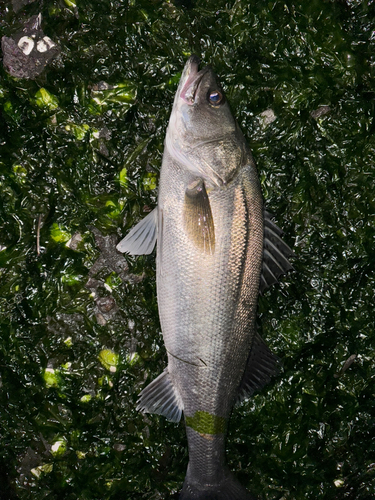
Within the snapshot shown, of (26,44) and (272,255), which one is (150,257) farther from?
(26,44)

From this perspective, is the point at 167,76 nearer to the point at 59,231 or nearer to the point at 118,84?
the point at 118,84

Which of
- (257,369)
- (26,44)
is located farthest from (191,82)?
(257,369)

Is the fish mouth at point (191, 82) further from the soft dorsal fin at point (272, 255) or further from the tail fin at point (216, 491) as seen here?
the tail fin at point (216, 491)

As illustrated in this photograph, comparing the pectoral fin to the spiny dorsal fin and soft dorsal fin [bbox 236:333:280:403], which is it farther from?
the spiny dorsal fin

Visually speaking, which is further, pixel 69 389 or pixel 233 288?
pixel 69 389

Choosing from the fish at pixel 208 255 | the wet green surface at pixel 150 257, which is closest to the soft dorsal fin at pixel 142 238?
the fish at pixel 208 255

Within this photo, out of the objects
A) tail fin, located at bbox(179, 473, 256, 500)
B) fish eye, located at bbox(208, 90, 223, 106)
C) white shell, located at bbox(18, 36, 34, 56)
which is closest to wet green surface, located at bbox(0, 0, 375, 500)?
white shell, located at bbox(18, 36, 34, 56)

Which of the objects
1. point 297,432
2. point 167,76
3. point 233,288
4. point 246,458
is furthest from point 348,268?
point 167,76
